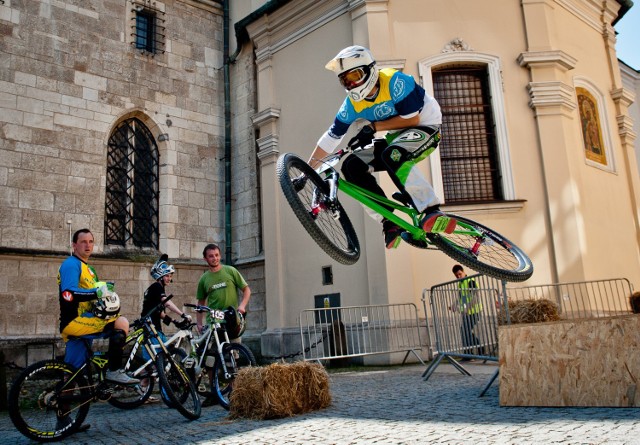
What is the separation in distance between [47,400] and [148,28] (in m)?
11.6

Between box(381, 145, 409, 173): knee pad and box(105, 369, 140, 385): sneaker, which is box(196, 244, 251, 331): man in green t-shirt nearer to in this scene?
box(105, 369, 140, 385): sneaker

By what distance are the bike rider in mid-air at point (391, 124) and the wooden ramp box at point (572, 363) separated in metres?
1.69

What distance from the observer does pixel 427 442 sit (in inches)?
174

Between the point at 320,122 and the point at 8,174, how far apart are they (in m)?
6.60

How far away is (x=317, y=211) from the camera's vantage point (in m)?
5.15

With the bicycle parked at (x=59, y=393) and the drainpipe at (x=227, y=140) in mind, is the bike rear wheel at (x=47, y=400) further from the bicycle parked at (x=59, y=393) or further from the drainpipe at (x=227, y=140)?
the drainpipe at (x=227, y=140)

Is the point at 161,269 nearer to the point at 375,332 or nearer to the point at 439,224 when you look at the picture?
the point at 439,224

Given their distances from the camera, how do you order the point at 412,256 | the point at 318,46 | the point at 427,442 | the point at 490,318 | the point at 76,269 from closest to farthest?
the point at 427,442 → the point at 76,269 → the point at 490,318 → the point at 412,256 → the point at 318,46

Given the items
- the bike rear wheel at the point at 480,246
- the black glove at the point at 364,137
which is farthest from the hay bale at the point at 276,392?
the black glove at the point at 364,137

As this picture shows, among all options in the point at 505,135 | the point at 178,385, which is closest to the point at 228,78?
the point at 505,135

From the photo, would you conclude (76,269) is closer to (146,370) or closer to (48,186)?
(146,370)

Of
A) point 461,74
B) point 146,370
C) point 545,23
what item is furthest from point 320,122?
point 146,370

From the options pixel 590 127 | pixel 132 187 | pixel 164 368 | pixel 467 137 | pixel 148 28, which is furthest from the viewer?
pixel 148 28

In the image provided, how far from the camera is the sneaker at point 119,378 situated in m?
6.01
